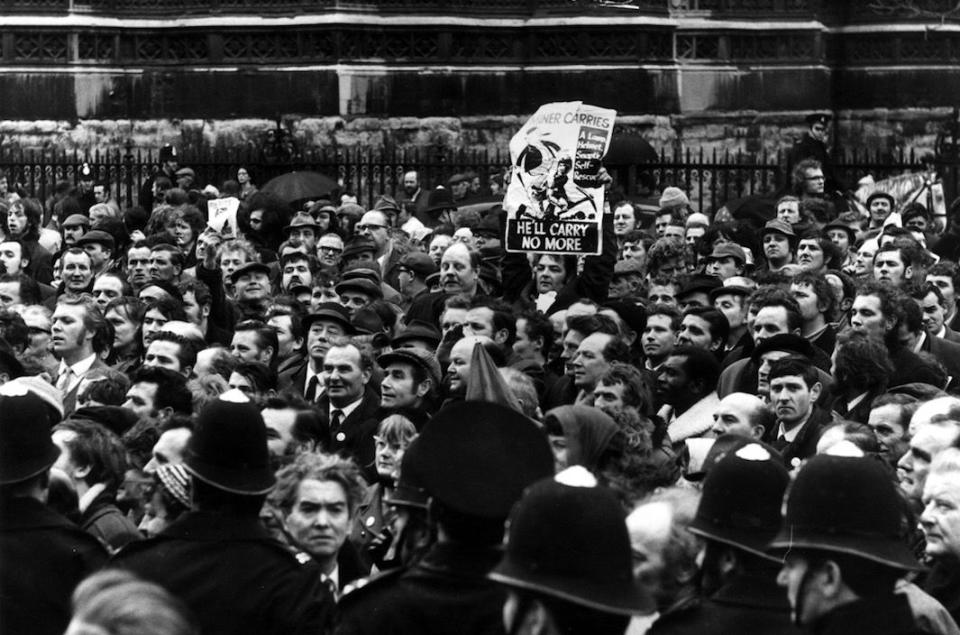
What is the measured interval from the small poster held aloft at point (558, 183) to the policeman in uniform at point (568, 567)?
9.20 metres

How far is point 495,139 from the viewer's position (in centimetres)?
2548

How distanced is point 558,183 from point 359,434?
4.58m

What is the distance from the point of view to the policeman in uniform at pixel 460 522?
17.4ft

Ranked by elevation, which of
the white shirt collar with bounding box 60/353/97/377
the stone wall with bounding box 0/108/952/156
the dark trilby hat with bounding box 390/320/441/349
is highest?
the stone wall with bounding box 0/108/952/156

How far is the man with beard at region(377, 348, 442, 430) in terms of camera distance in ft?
34.1

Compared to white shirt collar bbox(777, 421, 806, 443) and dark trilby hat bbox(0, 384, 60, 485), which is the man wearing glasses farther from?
dark trilby hat bbox(0, 384, 60, 485)

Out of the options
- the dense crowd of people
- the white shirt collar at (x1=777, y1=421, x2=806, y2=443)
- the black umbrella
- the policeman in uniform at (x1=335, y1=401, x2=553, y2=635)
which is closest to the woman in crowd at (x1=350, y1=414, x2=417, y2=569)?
the dense crowd of people

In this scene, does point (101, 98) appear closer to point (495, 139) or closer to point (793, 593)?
point (495, 139)

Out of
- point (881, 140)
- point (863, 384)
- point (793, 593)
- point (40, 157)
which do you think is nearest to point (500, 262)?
point (863, 384)

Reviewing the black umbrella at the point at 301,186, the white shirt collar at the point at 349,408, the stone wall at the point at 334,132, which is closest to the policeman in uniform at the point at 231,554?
the white shirt collar at the point at 349,408

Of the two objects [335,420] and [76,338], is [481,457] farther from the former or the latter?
[76,338]

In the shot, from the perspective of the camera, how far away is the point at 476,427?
18.4ft

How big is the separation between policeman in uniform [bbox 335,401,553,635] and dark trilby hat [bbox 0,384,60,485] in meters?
1.43

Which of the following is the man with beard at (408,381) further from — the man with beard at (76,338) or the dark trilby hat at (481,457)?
the dark trilby hat at (481,457)
